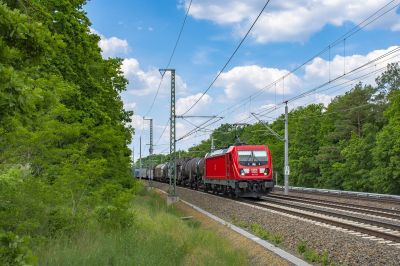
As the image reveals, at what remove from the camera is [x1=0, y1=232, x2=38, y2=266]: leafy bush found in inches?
120

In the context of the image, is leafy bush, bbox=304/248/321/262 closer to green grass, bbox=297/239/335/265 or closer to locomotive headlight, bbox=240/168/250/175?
green grass, bbox=297/239/335/265

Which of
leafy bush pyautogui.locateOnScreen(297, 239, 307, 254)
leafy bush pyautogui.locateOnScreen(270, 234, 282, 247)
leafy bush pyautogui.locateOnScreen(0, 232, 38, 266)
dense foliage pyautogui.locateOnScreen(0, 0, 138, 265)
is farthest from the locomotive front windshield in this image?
leafy bush pyautogui.locateOnScreen(0, 232, 38, 266)

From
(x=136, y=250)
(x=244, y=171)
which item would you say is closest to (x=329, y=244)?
(x=136, y=250)

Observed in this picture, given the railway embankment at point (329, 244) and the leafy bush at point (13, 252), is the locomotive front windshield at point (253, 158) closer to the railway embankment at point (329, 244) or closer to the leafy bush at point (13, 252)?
the railway embankment at point (329, 244)

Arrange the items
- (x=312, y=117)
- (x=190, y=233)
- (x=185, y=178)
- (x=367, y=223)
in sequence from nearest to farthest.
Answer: (x=190, y=233)
(x=367, y=223)
(x=185, y=178)
(x=312, y=117)

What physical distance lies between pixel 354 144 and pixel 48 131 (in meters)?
41.6

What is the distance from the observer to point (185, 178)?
4444cm

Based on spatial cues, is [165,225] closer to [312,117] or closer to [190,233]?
[190,233]

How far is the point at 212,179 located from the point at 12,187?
877 inches

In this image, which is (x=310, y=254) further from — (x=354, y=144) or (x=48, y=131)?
(x=354, y=144)

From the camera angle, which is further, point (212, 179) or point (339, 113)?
point (339, 113)

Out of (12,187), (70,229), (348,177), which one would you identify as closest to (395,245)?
(70,229)

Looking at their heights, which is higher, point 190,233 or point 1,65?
point 1,65

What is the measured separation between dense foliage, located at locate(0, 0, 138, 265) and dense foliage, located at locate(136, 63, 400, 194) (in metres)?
18.9
